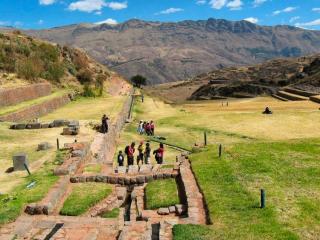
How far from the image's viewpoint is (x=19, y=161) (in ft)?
63.4

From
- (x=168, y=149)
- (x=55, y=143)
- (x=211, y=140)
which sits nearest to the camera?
(x=55, y=143)

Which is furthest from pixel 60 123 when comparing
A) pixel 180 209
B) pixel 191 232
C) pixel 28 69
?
pixel 28 69

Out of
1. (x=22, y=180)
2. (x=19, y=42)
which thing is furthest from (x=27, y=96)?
(x=22, y=180)

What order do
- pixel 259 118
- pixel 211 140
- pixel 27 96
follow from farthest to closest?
pixel 27 96, pixel 259 118, pixel 211 140

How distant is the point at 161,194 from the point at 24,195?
4852 mm

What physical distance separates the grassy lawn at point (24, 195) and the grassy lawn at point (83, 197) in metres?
0.94

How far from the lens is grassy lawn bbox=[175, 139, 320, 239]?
40.1 ft

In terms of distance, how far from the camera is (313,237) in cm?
1164

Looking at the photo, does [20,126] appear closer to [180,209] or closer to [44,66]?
[180,209]

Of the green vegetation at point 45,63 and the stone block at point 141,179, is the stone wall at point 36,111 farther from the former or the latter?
the stone block at point 141,179

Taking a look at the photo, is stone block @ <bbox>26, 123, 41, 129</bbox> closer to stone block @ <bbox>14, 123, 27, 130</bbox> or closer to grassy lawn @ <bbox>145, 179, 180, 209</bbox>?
stone block @ <bbox>14, 123, 27, 130</bbox>

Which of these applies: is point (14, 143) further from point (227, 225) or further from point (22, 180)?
point (227, 225)

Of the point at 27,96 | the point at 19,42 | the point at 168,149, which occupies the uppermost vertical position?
the point at 19,42

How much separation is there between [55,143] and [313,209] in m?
15.6
